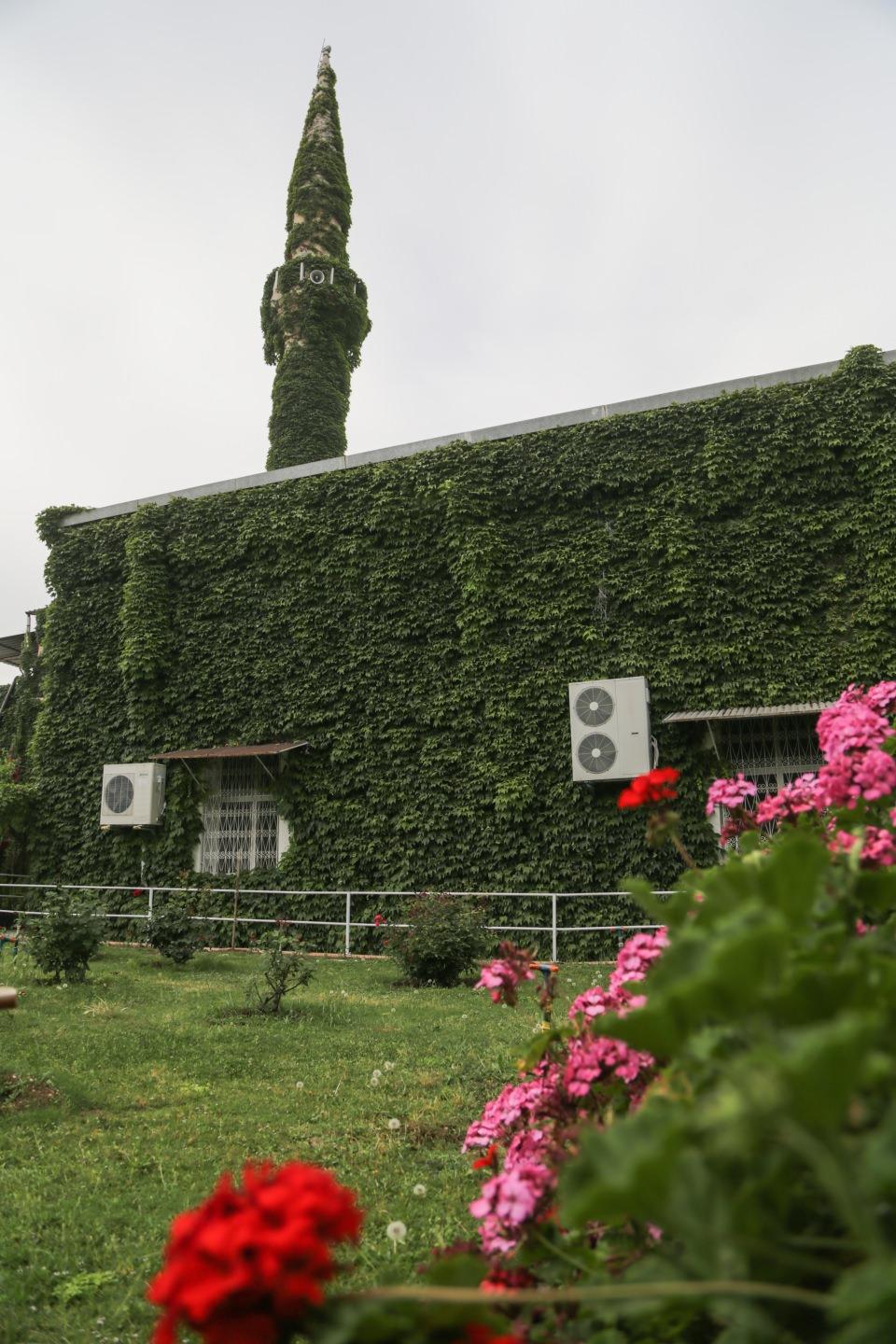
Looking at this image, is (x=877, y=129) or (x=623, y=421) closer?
(x=877, y=129)

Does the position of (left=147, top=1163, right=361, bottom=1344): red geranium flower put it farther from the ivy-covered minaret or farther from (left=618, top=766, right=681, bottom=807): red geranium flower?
the ivy-covered minaret

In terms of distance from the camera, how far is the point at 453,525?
11.2 meters

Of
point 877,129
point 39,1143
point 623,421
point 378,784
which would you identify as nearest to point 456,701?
point 378,784

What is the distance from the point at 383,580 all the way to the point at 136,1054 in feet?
24.5

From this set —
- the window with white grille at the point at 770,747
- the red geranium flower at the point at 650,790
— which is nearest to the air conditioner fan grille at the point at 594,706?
the window with white grille at the point at 770,747

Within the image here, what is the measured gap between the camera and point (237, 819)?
11797mm

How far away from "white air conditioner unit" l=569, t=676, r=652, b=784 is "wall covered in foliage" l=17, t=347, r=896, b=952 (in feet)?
1.06

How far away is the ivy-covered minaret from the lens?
52.5 ft

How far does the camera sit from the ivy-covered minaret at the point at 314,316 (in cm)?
1602

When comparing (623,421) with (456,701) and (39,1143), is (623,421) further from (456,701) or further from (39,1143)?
(39,1143)

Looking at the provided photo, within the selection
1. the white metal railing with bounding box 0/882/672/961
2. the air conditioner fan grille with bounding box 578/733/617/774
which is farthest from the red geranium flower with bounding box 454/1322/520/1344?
the air conditioner fan grille with bounding box 578/733/617/774

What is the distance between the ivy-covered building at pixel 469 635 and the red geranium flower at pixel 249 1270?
8.98 meters

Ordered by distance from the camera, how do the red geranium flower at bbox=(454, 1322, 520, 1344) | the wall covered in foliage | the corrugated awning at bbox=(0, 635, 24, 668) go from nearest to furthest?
1. the red geranium flower at bbox=(454, 1322, 520, 1344)
2. the wall covered in foliage
3. the corrugated awning at bbox=(0, 635, 24, 668)

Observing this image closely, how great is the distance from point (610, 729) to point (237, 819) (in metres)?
5.59
